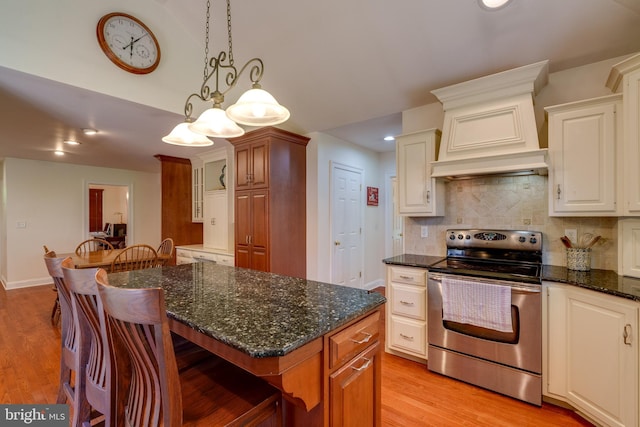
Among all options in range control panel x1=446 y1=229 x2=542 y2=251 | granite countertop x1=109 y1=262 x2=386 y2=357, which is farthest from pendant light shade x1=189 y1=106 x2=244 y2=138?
range control panel x1=446 y1=229 x2=542 y2=251

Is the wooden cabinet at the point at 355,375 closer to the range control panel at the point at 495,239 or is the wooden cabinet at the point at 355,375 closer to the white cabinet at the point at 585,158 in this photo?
the range control panel at the point at 495,239

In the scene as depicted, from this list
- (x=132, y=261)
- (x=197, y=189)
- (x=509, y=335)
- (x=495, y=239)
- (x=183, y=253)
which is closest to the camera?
(x=509, y=335)

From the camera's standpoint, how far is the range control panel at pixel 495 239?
234cm

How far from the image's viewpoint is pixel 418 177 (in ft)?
9.03

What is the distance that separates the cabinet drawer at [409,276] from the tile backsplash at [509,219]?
577mm

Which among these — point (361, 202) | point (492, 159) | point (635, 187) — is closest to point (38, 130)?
point (361, 202)

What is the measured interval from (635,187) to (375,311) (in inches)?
71.0

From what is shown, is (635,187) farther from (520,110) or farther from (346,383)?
(346,383)

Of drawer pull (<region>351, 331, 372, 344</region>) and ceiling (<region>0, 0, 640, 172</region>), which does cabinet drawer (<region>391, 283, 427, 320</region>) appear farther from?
ceiling (<region>0, 0, 640, 172</region>)

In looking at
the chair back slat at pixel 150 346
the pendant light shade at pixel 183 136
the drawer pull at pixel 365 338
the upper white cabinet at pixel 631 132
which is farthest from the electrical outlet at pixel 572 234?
the pendant light shade at pixel 183 136

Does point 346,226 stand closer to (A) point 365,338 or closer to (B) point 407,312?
(B) point 407,312

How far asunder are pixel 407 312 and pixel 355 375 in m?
1.50

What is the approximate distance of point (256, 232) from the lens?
3541 millimetres

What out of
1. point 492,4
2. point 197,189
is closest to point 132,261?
point 197,189
